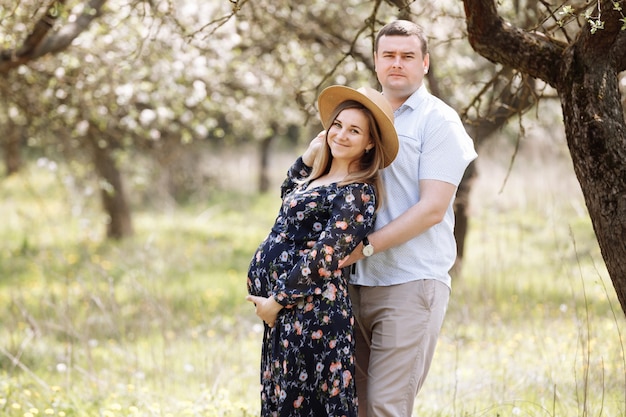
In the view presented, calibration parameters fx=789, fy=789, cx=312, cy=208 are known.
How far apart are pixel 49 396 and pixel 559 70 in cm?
353

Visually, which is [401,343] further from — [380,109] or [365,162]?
[380,109]

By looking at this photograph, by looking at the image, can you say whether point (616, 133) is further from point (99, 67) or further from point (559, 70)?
point (99, 67)

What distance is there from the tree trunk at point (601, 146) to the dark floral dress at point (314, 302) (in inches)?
34.5

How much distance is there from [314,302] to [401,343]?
1.24 ft

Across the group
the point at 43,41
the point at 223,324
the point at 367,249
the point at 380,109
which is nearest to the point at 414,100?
the point at 380,109

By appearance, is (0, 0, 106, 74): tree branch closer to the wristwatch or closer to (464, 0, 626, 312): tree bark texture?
the wristwatch

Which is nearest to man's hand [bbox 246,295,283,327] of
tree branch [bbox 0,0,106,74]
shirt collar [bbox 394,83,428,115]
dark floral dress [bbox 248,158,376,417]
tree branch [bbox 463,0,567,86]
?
dark floral dress [bbox 248,158,376,417]

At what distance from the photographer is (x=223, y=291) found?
8.92 metres

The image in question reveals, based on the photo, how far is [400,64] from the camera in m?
3.15

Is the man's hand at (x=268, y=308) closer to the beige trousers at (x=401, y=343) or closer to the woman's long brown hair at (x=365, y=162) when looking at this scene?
Result: the beige trousers at (x=401, y=343)

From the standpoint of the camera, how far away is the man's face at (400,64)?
312cm

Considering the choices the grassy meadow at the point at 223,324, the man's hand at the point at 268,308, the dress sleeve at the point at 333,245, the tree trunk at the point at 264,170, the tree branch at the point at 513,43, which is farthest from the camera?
the tree trunk at the point at 264,170

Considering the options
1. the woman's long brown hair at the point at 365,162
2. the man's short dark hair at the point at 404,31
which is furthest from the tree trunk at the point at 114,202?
the man's short dark hair at the point at 404,31

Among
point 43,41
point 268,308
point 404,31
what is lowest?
point 268,308
